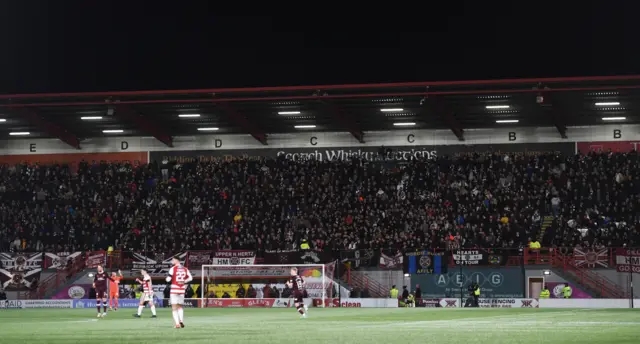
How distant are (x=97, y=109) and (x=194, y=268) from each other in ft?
46.8

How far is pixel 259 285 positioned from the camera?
51.9 m

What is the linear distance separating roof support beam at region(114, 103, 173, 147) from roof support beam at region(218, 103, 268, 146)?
6.08 meters

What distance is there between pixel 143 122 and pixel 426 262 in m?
23.9

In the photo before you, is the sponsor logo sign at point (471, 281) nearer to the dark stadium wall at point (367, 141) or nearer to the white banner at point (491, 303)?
the white banner at point (491, 303)

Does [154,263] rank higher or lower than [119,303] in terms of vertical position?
higher

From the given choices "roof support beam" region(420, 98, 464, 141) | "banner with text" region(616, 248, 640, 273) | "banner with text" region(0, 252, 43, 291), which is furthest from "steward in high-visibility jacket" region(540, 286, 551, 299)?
"banner with text" region(0, 252, 43, 291)

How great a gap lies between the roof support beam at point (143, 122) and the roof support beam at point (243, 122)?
6081mm

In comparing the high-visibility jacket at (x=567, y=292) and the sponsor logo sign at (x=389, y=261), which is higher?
the sponsor logo sign at (x=389, y=261)

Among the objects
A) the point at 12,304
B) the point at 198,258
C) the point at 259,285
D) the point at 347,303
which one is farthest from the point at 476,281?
the point at 12,304

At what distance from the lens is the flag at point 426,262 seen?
50312mm

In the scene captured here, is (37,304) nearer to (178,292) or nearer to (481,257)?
(481,257)

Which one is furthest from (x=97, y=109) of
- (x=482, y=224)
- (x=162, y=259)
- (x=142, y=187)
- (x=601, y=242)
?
(x=601, y=242)

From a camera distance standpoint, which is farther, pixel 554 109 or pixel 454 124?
pixel 454 124

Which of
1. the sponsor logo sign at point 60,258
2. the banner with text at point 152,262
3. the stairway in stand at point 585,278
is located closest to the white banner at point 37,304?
the sponsor logo sign at point 60,258
